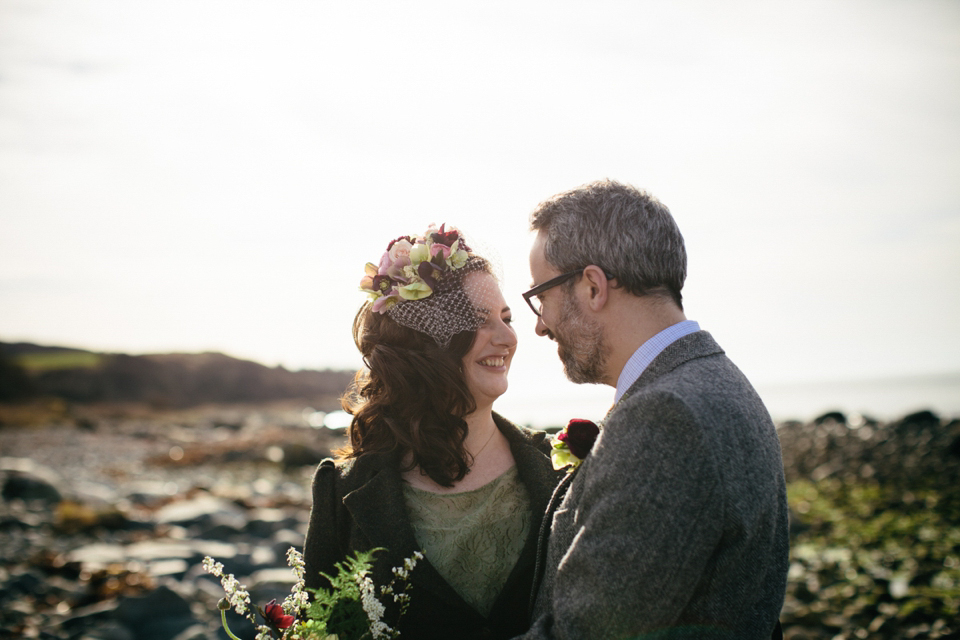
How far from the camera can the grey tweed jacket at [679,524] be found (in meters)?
2.07

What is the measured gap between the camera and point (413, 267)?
3.75 m

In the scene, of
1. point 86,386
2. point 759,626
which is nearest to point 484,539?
point 759,626

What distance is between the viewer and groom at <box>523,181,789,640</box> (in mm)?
2070

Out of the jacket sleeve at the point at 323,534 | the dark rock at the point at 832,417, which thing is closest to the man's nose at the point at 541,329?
the jacket sleeve at the point at 323,534

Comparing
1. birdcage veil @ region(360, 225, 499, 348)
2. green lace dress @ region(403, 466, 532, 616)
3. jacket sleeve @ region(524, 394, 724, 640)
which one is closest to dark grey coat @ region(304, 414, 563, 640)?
green lace dress @ region(403, 466, 532, 616)

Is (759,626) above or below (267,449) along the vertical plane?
above

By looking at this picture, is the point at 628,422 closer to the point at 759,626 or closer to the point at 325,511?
the point at 759,626

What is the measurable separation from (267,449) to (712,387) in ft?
72.0

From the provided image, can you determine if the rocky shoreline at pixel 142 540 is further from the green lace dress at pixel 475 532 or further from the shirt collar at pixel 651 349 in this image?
the shirt collar at pixel 651 349

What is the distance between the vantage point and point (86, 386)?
42438 millimetres

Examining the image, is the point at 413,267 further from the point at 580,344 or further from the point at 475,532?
the point at 475,532

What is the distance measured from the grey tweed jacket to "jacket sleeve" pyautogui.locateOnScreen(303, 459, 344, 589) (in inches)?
60.4

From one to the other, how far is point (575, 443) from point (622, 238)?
0.95 metres

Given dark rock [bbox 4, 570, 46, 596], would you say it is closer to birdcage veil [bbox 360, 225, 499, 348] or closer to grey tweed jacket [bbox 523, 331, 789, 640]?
birdcage veil [bbox 360, 225, 499, 348]
